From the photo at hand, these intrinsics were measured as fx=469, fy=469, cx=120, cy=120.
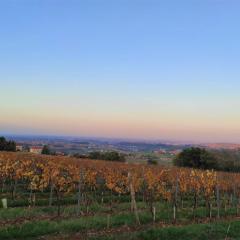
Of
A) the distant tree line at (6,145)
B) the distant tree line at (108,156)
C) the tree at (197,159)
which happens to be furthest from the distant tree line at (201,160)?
the distant tree line at (6,145)

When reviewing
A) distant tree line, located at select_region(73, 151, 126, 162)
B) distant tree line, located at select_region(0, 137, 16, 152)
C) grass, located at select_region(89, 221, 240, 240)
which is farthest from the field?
distant tree line, located at select_region(0, 137, 16, 152)

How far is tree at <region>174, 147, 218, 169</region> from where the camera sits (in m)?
65.6

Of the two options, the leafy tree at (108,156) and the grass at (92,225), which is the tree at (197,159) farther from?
the grass at (92,225)

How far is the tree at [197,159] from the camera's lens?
6562cm

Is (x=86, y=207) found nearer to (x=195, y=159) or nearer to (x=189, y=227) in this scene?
(x=189, y=227)

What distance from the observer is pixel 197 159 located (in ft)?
217

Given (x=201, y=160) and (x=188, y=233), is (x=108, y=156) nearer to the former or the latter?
(x=201, y=160)

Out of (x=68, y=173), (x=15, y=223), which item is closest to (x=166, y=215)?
(x=15, y=223)

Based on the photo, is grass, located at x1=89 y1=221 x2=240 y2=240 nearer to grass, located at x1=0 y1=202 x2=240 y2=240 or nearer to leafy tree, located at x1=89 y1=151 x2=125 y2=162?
grass, located at x1=0 y1=202 x2=240 y2=240

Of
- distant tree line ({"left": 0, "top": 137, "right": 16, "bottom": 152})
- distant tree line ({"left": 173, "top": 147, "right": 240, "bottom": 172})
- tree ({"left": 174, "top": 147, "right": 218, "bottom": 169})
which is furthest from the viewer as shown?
distant tree line ({"left": 0, "top": 137, "right": 16, "bottom": 152})

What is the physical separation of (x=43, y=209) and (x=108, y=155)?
50437 mm

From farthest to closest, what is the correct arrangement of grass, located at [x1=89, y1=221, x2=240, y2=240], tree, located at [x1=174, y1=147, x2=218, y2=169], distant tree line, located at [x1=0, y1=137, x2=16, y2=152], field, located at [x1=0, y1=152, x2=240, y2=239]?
distant tree line, located at [x1=0, y1=137, x2=16, y2=152] → tree, located at [x1=174, y1=147, x2=218, y2=169] → field, located at [x1=0, y1=152, x2=240, y2=239] → grass, located at [x1=89, y1=221, x2=240, y2=240]

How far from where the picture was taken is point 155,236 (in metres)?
14.7

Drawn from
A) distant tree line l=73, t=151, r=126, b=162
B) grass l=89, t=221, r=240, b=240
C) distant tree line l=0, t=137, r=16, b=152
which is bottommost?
grass l=89, t=221, r=240, b=240
